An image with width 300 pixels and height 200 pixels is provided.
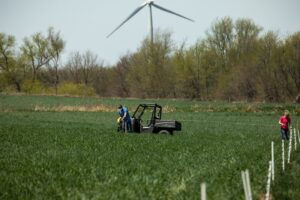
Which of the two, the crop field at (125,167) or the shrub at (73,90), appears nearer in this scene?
the crop field at (125,167)

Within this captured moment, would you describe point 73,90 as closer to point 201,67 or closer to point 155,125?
point 201,67

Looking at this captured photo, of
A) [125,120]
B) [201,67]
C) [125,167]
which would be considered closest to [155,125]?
[125,120]

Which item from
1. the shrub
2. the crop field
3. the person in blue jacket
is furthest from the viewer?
the shrub

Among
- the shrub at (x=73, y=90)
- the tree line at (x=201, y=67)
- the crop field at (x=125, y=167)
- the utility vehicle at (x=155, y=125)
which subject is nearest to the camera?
the crop field at (x=125, y=167)

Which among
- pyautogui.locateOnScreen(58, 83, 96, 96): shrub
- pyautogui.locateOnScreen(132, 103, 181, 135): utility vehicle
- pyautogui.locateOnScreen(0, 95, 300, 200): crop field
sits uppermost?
pyautogui.locateOnScreen(58, 83, 96, 96): shrub

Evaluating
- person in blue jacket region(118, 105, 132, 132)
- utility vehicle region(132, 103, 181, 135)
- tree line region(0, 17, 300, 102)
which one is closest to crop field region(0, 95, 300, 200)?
utility vehicle region(132, 103, 181, 135)

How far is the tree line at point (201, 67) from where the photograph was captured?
238 ft

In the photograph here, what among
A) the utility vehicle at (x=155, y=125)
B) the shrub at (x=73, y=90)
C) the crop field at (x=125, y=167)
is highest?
the shrub at (x=73, y=90)

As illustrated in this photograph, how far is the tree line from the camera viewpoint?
72562mm

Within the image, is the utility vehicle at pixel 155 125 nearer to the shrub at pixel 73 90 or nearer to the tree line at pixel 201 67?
the tree line at pixel 201 67

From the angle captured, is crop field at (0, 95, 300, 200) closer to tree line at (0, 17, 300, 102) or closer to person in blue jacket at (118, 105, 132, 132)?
person in blue jacket at (118, 105, 132, 132)

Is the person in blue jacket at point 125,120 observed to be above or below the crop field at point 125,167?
above

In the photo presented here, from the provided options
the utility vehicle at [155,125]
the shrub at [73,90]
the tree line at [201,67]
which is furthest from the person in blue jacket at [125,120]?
the shrub at [73,90]

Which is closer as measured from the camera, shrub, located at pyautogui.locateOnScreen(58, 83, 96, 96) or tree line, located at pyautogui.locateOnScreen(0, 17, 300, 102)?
tree line, located at pyautogui.locateOnScreen(0, 17, 300, 102)
